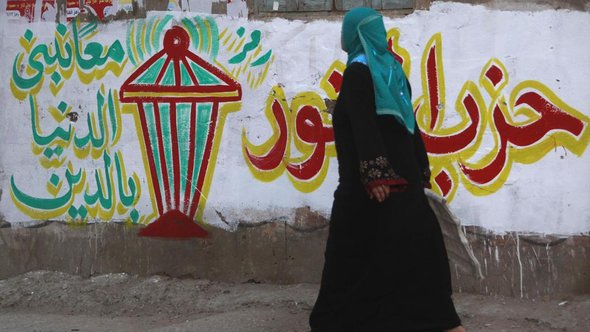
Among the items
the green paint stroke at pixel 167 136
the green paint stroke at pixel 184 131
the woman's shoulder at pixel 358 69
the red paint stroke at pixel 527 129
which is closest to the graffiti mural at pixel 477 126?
the red paint stroke at pixel 527 129

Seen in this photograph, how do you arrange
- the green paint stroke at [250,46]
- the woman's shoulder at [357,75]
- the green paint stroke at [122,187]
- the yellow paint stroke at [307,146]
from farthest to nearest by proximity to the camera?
the green paint stroke at [122,187]
the green paint stroke at [250,46]
the yellow paint stroke at [307,146]
the woman's shoulder at [357,75]

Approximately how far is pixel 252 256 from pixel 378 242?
182 centimetres

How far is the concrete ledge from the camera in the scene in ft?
16.6

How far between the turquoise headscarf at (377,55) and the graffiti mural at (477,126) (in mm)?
1202

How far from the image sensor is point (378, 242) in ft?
12.8

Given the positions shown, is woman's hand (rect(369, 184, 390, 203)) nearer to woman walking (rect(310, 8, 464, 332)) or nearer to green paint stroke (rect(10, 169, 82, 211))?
woman walking (rect(310, 8, 464, 332))

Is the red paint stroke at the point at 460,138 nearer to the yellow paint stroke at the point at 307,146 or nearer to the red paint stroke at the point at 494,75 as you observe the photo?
the red paint stroke at the point at 494,75

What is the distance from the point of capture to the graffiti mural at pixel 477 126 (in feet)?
16.5

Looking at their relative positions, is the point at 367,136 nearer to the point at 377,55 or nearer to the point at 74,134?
the point at 377,55

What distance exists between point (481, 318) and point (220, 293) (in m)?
1.57

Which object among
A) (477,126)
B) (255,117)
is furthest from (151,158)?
(477,126)

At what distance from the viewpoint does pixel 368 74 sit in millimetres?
3898

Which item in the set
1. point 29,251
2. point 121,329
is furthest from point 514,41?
point 29,251

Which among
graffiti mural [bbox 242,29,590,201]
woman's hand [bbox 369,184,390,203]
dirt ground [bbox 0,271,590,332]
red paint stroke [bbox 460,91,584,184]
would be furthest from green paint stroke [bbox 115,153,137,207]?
woman's hand [bbox 369,184,390,203]
